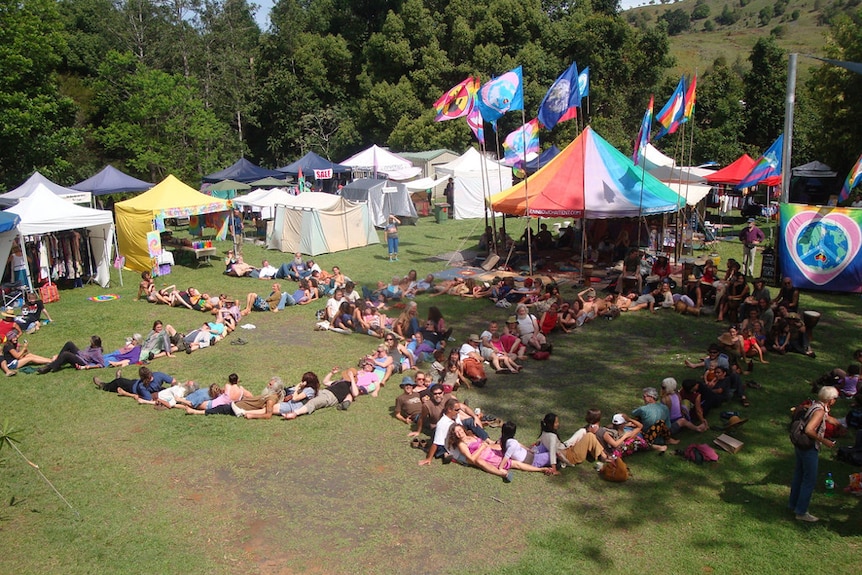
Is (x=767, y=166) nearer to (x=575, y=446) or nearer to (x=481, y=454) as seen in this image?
(x=575, y=446)

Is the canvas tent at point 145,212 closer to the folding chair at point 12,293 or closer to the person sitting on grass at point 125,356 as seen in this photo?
the folding chair at point 12,293

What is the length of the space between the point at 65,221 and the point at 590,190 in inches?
527

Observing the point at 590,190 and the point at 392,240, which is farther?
the point at 392,240

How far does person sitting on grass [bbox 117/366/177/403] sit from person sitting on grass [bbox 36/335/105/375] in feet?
5.18

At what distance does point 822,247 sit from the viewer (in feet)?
48.8

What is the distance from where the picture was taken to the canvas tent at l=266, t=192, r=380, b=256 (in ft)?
70.8

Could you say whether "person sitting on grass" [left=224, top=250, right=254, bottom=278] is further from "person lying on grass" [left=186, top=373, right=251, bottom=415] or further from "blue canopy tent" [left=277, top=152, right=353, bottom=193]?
"blue canopy tent" [left=277, top=152, right=353, bottom=193]

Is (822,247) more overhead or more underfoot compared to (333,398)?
more overhead

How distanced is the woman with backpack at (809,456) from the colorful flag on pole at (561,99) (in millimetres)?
10438

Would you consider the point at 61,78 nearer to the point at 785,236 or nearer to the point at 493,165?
the point at 493,165

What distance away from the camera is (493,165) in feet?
101

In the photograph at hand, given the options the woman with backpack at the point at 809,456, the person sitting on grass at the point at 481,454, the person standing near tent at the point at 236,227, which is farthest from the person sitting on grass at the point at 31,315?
the woman with backpack at the point at 809,456

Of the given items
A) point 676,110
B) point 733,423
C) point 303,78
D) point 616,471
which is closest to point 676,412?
point 733,423

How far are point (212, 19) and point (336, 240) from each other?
36.5 meters
